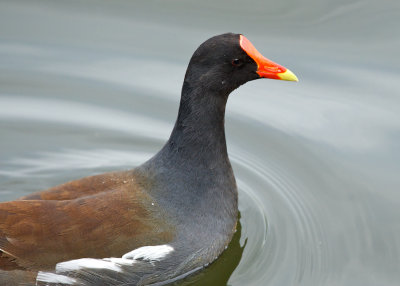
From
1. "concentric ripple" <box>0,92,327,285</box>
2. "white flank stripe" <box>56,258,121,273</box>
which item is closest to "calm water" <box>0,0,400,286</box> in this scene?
"concentric ripple" <box>0,92,327,285</box>

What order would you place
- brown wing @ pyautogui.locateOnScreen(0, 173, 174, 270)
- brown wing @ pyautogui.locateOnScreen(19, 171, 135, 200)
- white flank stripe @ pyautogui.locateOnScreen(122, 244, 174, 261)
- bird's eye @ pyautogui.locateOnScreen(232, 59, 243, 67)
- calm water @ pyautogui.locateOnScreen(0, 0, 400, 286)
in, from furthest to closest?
calm water @ pyautogui.locateOnScreen(0, 0, 400, 286) < bird's eye @ pyautogui.locateOnScreen(232, 59, 243, 67) < brown wing @ pyautogui.locateOnScreen(19, 171, 135, 200) < white flank stripe @ pyautogui.locateOnScreen(122, 244, 174, 261) < brown wing @ pyautogui.locateOnScreen(0, 173, 174, 270)

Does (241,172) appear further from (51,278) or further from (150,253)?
(51,278)

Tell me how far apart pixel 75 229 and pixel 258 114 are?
9.67ft

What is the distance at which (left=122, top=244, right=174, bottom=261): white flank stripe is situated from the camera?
4.91 m

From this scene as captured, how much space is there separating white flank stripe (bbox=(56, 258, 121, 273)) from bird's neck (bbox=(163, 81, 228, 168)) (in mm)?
1007

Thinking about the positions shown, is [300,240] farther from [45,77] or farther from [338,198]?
[45,77]

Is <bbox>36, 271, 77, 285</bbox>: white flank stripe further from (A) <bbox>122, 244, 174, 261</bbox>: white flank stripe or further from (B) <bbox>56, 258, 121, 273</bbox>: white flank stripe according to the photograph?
(A) <bbox>122, 244, 174, 261</bbox>: white flank stripe

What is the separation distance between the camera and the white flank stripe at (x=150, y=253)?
4910 mm

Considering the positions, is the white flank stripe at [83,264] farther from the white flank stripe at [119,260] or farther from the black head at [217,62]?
the black head at [217,62]

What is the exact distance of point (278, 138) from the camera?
696 centimetres

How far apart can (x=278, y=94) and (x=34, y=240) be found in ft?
11.6

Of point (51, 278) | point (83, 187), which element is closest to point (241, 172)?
point (83, 187)

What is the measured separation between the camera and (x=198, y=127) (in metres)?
5.34

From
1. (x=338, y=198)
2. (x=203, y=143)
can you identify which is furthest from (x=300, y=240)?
(x=203, y=143)
